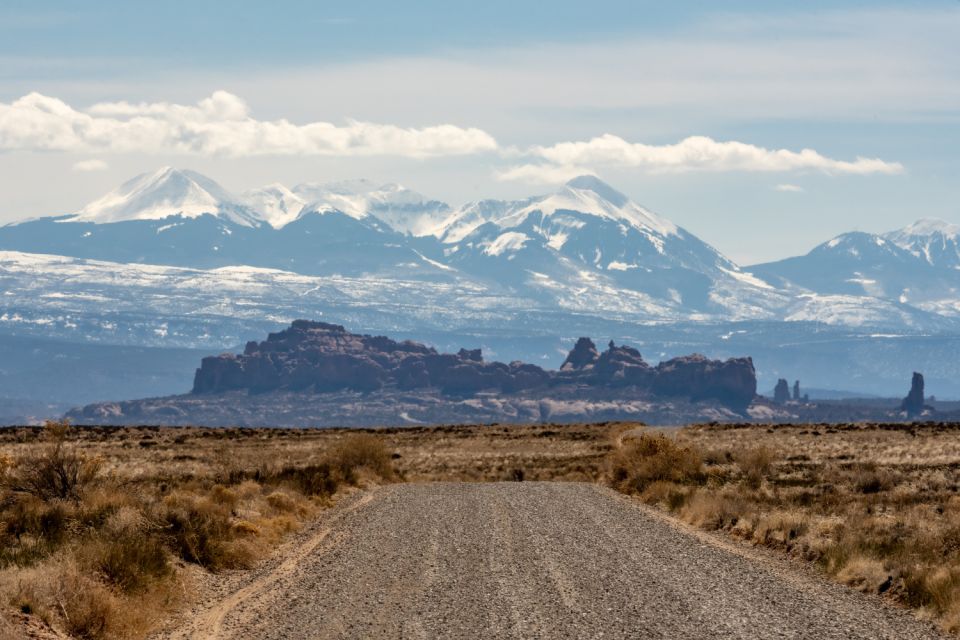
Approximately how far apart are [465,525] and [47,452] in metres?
10.6

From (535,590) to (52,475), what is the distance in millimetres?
15377

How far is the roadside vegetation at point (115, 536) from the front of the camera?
17719 mm

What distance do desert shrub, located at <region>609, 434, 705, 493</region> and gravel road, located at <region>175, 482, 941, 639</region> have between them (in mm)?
12285

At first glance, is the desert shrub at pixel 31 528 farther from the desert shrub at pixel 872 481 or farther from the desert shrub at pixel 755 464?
the desert shrub at pixel 755 464

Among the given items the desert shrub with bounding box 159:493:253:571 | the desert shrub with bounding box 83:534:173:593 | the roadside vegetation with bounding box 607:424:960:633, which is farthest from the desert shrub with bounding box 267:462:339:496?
the desert shrub with bounding box 83:534:173:593

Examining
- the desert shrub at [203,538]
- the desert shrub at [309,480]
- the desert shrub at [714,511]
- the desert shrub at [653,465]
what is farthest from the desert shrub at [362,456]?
the desert shrub at [203,538]

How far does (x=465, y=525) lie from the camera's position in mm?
31750

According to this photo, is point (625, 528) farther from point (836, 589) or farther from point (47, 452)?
point (47, 452)

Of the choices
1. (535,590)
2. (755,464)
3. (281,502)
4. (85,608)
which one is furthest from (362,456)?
(85,608)

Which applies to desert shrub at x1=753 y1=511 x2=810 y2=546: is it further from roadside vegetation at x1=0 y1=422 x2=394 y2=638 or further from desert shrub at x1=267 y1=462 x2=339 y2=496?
desert shrub at x1=267 y1=462 x2=339 y2=496

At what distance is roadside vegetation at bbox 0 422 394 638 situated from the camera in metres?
17.7

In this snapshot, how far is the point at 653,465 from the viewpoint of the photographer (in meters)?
45.9

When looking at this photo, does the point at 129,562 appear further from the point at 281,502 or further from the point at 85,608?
the point at 281,502

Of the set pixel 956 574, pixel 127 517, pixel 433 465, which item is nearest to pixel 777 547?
pixel 956 574
